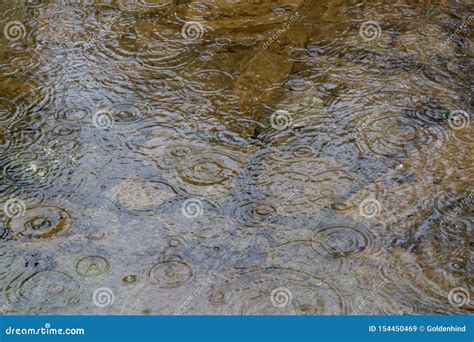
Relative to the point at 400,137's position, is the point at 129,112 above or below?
below

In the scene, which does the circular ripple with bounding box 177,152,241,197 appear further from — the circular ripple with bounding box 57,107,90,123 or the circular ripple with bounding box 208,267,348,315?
the circular ripple with bounding box 57,107,90,123

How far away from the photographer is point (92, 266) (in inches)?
110

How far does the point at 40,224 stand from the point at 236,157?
0.93 m

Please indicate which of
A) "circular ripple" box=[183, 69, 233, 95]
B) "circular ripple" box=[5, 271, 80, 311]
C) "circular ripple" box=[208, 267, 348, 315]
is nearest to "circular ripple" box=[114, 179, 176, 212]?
"circular ripple" box=[5, 271, 80, 311]

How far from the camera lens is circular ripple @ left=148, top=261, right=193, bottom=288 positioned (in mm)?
2711

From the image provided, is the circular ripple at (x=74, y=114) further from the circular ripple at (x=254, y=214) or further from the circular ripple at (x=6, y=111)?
the circular ripple at (x=254, y=214)

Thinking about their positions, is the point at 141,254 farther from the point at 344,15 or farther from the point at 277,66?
the point at 344,15

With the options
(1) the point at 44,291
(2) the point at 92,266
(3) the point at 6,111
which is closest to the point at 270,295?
(2) the point at 92,266

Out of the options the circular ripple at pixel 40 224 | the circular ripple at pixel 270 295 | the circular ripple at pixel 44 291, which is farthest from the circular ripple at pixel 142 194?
the circular ripple at pixel 270 295

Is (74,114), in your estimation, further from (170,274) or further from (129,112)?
(170,274)

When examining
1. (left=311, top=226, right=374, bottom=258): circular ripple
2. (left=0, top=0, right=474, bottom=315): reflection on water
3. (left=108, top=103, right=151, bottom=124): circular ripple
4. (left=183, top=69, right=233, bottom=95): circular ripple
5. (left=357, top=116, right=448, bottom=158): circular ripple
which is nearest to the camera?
(left=0, top=0, right=474, bottom=315): reflection on water

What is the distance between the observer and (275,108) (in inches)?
143

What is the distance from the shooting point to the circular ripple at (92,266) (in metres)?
2.77

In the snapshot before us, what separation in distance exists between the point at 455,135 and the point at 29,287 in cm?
206
